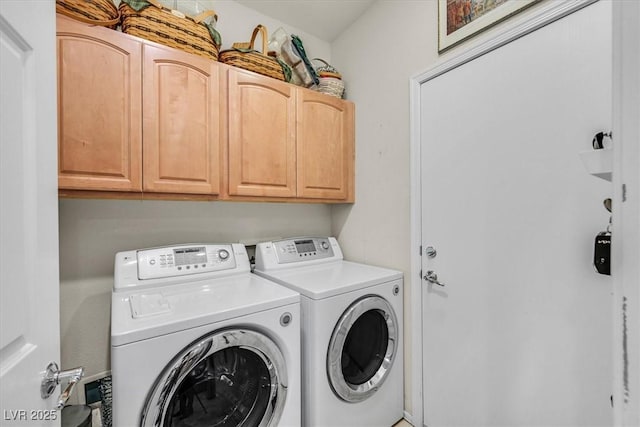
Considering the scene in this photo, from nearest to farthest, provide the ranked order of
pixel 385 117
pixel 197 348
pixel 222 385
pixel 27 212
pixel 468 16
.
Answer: pixel 27 212, pixel 197 348, pixel 222 385, pixel 468 16, pixel 385 117

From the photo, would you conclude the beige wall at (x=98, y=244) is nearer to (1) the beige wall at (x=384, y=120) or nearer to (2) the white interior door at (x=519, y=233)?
(1) the beige wall at (x=384, y=120)

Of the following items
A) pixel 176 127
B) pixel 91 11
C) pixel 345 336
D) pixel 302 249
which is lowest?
pixel 345 336

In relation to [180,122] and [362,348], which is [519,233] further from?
[180,122]

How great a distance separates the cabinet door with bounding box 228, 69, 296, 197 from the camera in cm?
161

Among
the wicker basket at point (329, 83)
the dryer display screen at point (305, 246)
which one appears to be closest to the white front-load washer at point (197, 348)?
the dryer display screen at point (305, 246)

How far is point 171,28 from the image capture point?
1433mm

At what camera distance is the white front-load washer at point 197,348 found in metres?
0.94

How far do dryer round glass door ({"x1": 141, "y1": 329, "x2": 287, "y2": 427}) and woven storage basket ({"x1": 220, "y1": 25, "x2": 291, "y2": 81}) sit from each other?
1470 millimetres

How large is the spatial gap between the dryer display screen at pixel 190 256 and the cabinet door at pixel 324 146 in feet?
2.31

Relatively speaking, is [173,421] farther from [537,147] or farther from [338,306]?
[537,147]

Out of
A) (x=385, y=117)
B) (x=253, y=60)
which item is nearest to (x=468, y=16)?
(x=385, y=117)

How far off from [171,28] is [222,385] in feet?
5.68

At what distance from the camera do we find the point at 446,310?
5.04 feet

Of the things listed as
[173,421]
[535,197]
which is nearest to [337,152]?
[535,197]
